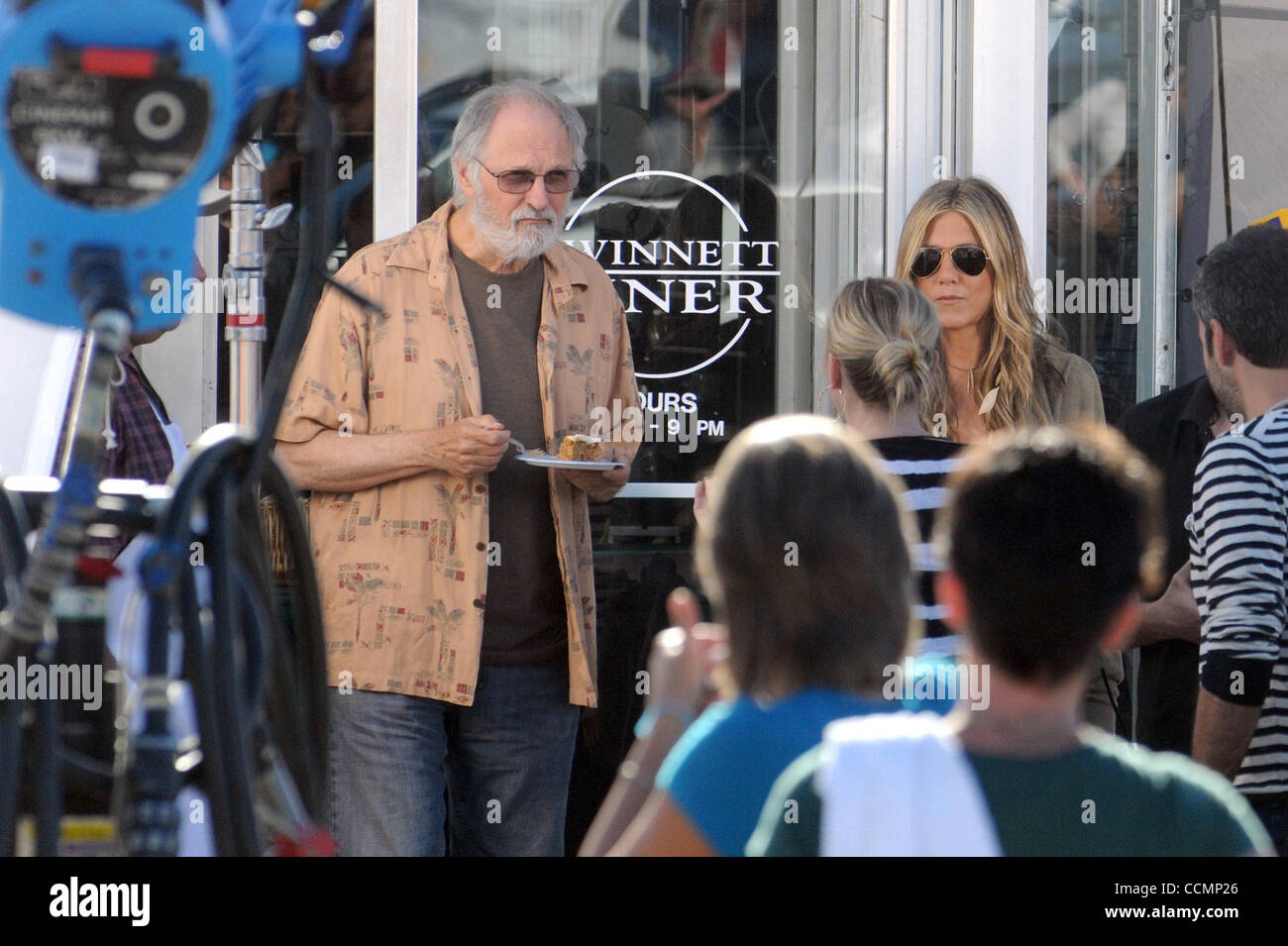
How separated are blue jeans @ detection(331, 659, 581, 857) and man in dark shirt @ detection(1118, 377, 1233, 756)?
1291 millimetres

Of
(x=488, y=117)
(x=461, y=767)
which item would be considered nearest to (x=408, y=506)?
(x=461, y=767)

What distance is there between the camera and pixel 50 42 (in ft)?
4.53

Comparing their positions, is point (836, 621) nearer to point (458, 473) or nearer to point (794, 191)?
point (458, 473)

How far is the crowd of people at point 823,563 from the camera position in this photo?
5.46 feet

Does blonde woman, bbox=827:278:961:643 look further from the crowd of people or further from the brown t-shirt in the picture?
the brown t-shirt

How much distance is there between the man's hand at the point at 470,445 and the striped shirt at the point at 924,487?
77 centimetres

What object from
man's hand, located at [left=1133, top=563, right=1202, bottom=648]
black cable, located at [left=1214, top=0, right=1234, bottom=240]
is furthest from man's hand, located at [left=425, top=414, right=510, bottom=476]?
black cable, located at [left=1214, top=0, right=1234, bottom=240]

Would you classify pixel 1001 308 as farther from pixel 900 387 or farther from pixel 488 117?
pixel 488 117

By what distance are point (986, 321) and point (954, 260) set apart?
0.54ft

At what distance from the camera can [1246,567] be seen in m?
2.53

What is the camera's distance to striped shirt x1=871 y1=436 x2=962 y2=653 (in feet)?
8.97

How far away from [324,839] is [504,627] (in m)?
1.73

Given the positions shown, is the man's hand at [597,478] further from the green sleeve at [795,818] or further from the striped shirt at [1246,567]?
the green sleeve at [795,818]

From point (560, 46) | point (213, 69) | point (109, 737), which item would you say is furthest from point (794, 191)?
point (213, 69)
